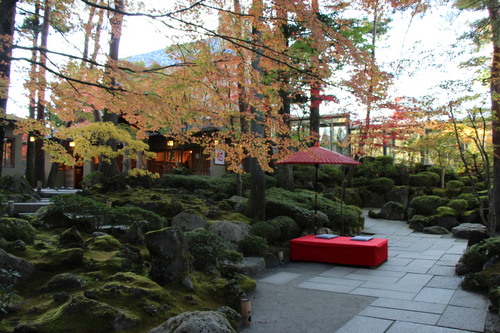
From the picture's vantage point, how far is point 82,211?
6609mm

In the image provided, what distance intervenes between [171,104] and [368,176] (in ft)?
47.3

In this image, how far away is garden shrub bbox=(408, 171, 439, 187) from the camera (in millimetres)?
16953

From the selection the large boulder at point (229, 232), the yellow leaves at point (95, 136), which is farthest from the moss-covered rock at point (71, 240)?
the yellow leaves at point (95, 136)

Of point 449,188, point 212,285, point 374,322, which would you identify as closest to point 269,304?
point 212,285

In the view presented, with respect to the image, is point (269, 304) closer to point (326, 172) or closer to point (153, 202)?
point (153, 202)

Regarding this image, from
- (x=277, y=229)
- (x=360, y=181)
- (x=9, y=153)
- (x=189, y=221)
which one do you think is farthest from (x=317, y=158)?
(x=9, y=153)

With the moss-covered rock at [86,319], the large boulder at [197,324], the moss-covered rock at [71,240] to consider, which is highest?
the moss-covered rock at [71,240]

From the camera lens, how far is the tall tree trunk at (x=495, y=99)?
23.0 feet

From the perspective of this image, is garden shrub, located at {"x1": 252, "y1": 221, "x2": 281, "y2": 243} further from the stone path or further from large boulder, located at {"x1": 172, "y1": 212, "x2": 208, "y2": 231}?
large boulder, located at {"x1": 172, "y1": 212, "x2": 208, "y2": 231}

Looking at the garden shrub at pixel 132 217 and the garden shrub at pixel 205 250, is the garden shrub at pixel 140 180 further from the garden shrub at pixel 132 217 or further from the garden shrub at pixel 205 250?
the garden shrub at pixel 205 250

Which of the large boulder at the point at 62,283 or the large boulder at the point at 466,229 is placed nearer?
the large boulder at the point at 62,283

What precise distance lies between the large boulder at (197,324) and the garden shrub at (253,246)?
4424 millimetres

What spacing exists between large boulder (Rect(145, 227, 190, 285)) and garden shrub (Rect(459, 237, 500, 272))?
16.1 ft

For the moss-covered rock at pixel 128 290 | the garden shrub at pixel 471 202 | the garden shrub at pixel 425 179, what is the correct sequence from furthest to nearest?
1. the garden shrub at pixel 425 179
2. the garden shrub at pixel 471 202
3. the moss-covered rock at pixel 128 290
